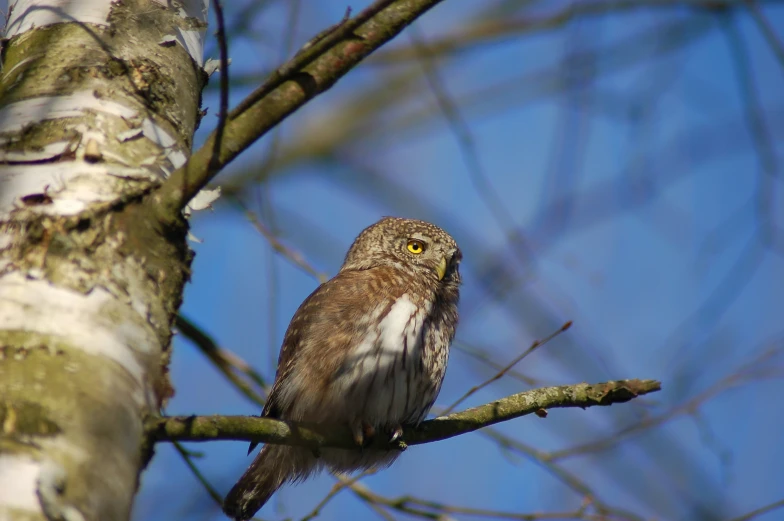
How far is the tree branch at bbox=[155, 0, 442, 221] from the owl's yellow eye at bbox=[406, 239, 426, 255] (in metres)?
2.85

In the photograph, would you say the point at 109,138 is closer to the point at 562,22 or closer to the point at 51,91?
the point at 51,91

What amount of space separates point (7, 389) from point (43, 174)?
71 cm

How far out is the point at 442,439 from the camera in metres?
3.25

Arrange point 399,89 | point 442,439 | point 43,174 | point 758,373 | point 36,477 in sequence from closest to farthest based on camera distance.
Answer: point 36,477 < point 43,174 < point 442,439 < point 758,373 < point 399,89

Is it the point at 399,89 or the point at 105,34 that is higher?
the point at 399,89

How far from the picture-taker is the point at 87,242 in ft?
6.89

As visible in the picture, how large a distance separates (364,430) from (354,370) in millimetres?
291

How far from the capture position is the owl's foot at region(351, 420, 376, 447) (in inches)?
145

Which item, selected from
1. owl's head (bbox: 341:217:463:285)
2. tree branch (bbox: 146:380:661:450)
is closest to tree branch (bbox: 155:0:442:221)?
tree branch (bbox: 146:380:661:450)

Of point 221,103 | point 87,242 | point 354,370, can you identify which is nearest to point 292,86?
point 221,103

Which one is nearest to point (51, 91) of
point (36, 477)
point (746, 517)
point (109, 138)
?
point (109, 138)

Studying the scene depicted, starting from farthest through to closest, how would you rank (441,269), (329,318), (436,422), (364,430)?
(441,269)
(329,318)
(364,430)
(436,422)

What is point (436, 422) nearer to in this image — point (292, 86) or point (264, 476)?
point (264, 476)

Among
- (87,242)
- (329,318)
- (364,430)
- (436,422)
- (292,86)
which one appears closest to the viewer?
(87,242)
